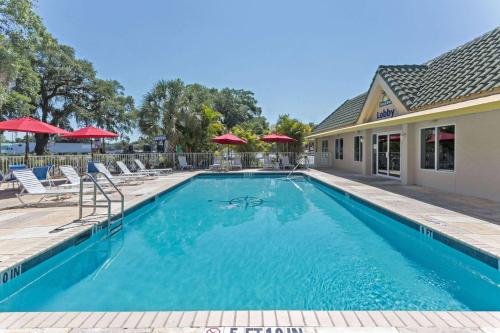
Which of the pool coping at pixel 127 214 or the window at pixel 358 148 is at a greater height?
the window at pixel 358 148

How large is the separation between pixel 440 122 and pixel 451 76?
2351mm

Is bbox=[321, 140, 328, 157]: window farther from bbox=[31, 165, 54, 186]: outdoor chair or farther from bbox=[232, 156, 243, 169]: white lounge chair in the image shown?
bbox=[31, 165, 54, 186]: outdoor chair

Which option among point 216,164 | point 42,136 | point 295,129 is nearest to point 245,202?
point 216,164

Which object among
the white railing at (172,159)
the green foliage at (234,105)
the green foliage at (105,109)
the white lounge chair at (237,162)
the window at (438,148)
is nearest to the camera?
the window at (438,148)

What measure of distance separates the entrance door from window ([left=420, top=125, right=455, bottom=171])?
183cm

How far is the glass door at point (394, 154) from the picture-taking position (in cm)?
1402

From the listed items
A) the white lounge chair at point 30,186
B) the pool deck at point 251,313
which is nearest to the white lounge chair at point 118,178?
the white lounge chair at point 30,186

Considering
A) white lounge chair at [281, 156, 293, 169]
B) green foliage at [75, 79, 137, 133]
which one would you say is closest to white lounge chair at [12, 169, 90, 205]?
white lounge chair at [281, 156, 293, 169]

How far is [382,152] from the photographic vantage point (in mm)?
15508

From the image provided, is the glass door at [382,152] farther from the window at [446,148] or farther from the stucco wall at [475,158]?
the stucco wall at [475,158]

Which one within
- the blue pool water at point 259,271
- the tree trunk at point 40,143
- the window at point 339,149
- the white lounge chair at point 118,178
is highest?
the tree trunk at point 40,143

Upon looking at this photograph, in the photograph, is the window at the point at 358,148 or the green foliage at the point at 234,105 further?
the green foliage at the point at 234,105

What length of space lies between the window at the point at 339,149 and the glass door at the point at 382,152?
200 inches

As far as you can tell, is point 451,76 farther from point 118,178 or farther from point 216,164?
point 118,178
